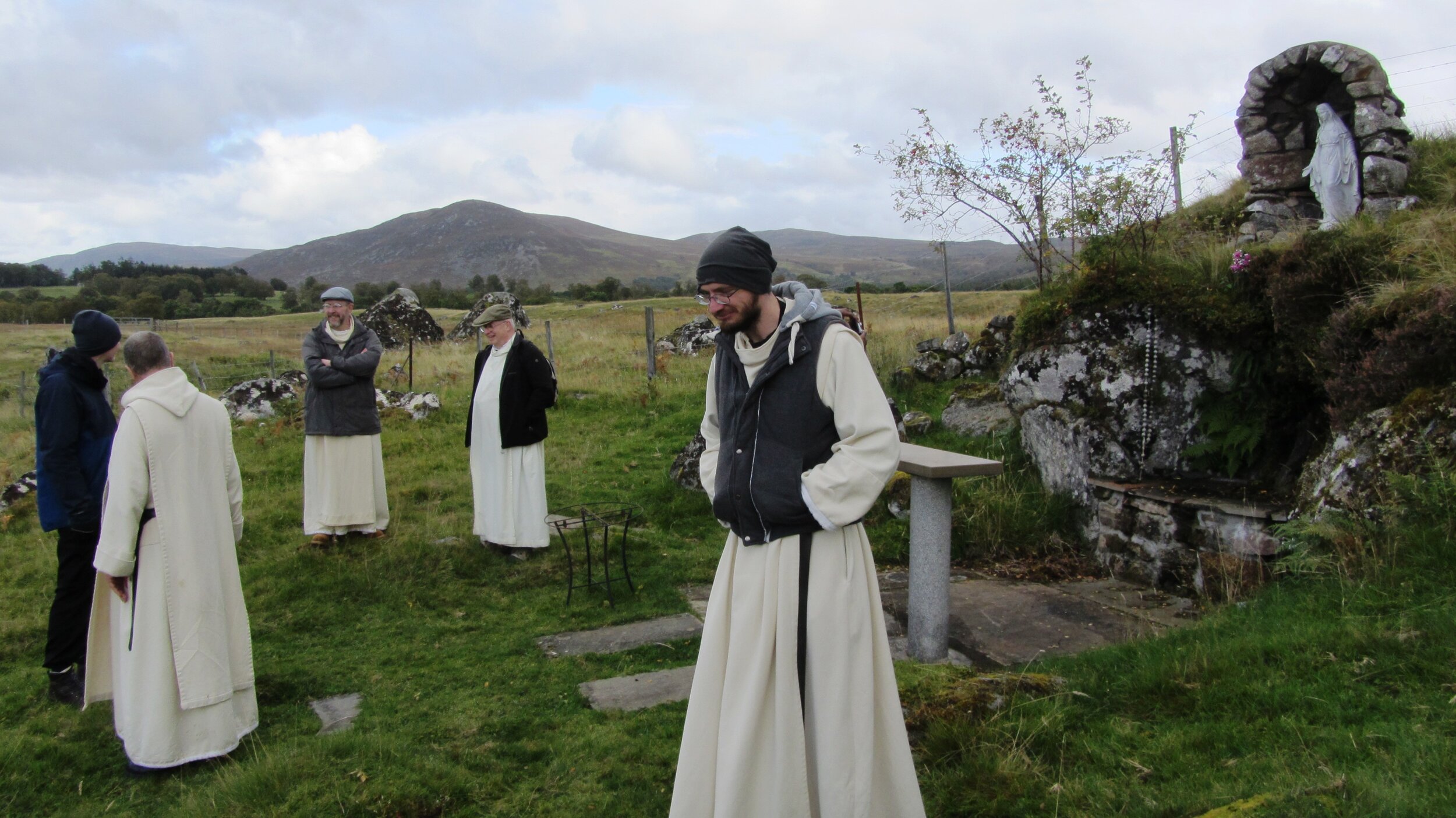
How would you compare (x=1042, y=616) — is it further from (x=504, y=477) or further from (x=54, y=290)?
(x=54, y=290)

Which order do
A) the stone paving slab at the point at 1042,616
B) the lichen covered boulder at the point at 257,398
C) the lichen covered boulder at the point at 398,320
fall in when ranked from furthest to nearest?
the lichen covered boulder at the point at 398,320 < the lichen covered boulder at the point at 257,398 < the stone paving slab at the point at 1042,616

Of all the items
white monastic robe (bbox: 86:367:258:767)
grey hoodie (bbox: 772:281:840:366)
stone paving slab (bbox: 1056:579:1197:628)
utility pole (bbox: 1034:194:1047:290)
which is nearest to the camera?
grey hoodie (bbox: 772:281:840:366)

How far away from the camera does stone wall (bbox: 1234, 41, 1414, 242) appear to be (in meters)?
8.98

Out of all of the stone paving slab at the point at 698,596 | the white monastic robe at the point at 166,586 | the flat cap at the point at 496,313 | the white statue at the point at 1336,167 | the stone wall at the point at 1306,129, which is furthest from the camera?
the white statue at the point at 1336,167

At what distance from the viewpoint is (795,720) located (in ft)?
8.80

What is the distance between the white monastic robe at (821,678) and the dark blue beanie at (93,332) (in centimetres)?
384

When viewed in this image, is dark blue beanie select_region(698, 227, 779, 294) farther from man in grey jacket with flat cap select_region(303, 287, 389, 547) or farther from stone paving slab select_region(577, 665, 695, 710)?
man in grey jacket with flat cap select_region(303, 287, 389, 547)

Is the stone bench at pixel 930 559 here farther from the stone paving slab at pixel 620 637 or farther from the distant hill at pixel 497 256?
the distant hill at pixel 497 256

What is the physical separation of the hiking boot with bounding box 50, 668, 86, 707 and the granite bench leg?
15.0 ft

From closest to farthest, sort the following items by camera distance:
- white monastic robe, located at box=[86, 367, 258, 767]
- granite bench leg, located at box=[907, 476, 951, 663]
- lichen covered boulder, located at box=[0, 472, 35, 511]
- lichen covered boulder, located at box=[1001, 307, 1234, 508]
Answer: white monastic robe, located at box=[86, 367, 258, 767], granite bench leg, located at box=[907, 476, 951, 663], lichen covered boulder, located at box=[1001, 307, 1234, 508], lichen covered boulder, located at box=[0, 472, 35, 511]

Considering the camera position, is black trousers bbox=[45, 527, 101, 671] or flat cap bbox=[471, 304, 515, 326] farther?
flat cap bbox=[471, 304, 515, 326]

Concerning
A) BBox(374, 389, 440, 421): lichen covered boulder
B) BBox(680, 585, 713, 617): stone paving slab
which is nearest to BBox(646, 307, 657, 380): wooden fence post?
BBox(374, 389, 440, 421): lichen covered boulder

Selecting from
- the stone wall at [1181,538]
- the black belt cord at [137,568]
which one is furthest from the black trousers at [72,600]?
the stone wall at [1181,538]

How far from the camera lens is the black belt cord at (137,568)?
400 centimetres
